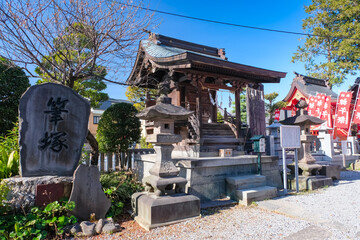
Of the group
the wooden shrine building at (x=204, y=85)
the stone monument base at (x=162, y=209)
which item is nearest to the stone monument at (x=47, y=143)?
the stone monument base at (x=162, y=209)

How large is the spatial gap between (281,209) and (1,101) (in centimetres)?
1147

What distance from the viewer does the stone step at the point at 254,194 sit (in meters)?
5.97

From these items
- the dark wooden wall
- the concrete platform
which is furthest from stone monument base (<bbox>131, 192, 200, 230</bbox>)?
the dark wooden wall

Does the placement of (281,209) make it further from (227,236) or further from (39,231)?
(39,231)

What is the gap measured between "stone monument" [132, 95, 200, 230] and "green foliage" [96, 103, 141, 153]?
3958mm

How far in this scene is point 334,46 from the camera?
20438mm

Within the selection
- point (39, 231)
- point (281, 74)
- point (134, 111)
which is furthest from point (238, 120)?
point (39, 231)

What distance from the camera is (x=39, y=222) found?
4078 mm

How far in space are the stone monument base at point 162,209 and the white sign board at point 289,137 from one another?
3900mm

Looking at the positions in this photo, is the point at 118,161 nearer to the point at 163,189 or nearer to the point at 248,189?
the point at 163,189

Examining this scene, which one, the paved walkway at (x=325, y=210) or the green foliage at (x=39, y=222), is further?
the paved walkway at (x=325, y=210)

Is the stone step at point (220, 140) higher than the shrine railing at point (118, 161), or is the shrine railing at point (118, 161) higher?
the stone step at point (220, 140)

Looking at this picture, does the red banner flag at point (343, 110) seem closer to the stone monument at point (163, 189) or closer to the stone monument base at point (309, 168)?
the stone monument base at point (309, 168)

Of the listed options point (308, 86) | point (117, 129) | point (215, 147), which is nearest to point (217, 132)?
point (215, 147)
